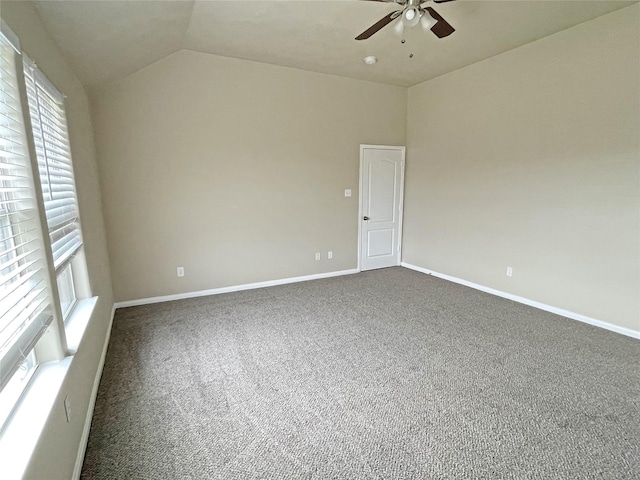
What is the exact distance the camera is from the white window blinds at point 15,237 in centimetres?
125

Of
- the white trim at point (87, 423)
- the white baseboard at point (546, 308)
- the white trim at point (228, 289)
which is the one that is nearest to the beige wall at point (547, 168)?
the white baseboard at point (546, 308)

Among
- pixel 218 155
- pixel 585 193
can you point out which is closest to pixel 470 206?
pixel 585 193

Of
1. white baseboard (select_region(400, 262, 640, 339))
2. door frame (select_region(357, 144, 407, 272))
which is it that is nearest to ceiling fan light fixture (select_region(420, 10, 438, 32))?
door frame (select_region(357, 144, 407, 272))

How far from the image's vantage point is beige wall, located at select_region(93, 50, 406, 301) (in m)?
3.73

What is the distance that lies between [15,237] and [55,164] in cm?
99

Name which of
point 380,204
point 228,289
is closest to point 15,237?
point 228,289

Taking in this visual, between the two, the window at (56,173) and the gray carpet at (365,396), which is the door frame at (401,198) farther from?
the window at (56,173)

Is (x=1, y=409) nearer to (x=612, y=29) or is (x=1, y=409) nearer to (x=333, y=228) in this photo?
(x=333, y=228)

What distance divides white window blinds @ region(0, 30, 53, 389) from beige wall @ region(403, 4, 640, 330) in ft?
14.5

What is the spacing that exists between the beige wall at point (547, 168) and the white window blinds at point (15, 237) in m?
4.41

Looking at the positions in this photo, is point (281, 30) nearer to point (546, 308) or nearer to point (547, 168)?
point (547, 168)

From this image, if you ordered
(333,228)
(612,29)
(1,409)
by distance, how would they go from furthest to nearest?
(333,228)
(612,29)
(1,409)

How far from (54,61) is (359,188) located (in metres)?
3.84

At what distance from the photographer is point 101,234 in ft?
11.2
